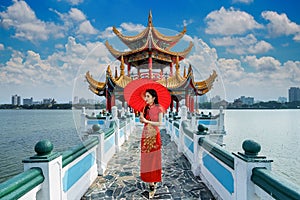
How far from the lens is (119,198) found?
3580mm

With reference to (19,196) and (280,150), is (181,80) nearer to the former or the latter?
(280,150)

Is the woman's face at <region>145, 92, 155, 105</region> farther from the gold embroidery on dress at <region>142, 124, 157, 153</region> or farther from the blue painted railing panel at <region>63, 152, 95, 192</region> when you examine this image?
the blue painted railing panel at <region>63, 152, 95, 192</region>

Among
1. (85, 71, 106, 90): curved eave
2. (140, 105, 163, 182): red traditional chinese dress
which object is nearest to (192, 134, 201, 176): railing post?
(140, 105, 163, 182): red traditional chinese dress

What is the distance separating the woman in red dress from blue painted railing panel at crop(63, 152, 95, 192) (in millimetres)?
1113

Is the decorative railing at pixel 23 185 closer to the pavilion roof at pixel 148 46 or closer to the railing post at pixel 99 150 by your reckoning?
the railing post at pixel 99 150

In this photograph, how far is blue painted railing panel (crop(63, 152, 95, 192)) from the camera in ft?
9.76

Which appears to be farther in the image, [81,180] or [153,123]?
[81,180]

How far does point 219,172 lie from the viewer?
3.35 m

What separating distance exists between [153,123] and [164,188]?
151cm

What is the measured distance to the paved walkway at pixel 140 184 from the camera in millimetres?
3682

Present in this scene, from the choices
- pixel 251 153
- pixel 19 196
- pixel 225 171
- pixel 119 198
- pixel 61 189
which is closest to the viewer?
pixel 19 196

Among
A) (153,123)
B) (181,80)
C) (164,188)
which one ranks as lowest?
(164,188)

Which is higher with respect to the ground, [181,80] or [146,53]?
[146,53]

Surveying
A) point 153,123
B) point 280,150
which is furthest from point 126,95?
point 280,150
